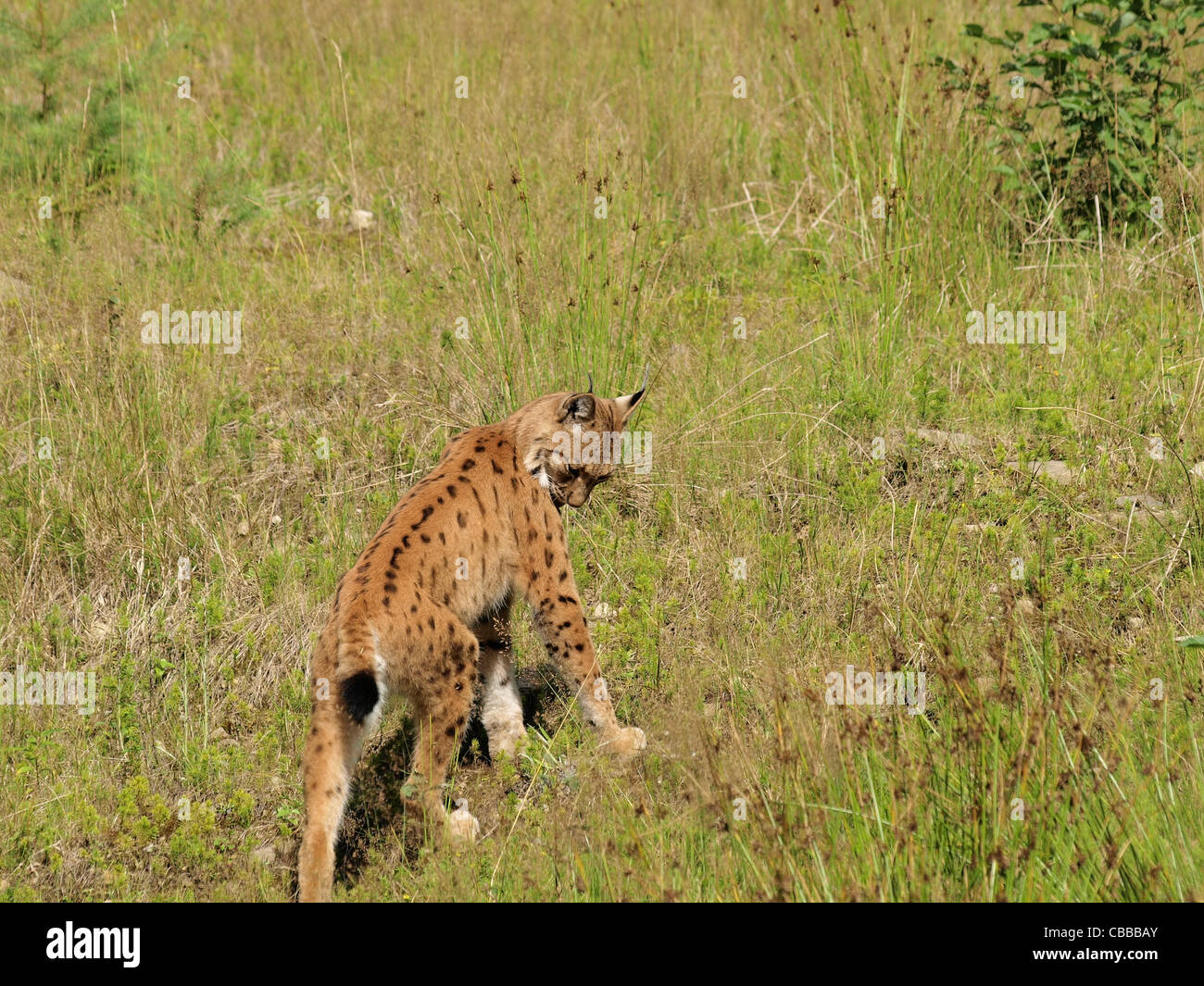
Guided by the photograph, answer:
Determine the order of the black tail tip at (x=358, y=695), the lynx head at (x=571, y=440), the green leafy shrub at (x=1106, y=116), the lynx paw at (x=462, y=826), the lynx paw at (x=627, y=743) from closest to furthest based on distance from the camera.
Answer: the black tail tip at (x=358, y=695), the lynx paw at (x=462, y=826), the lynx paw at (x=627, y=743), the lynx head at (x=571, y=440), the green leafy shrub at (x=1106, y=116)

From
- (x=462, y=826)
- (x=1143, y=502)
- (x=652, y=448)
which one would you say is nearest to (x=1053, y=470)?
(x=1143, y=502)

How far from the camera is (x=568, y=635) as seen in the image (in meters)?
5.46

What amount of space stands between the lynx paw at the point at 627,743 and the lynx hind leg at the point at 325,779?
1.21 metres

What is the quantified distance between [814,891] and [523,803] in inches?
57.2

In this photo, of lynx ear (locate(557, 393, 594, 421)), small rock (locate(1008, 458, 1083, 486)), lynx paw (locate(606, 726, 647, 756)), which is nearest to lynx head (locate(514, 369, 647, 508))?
lynx ear (locate(557, 393, 594, 421))

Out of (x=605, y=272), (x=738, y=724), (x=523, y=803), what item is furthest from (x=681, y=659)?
(x=605, y=272)

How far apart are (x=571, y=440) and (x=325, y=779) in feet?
6.61

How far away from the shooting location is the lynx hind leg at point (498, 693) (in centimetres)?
564

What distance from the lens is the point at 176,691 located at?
5664 mm

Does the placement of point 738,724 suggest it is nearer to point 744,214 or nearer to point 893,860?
point 893,860

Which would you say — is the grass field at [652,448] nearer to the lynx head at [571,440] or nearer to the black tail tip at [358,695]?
the lynx head at [571,440]

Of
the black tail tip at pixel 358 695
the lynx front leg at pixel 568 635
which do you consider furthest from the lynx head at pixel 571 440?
the black tail tip at pixel 358 695

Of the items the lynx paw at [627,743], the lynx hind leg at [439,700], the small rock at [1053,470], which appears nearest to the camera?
the lynx hind leg at [439,700]

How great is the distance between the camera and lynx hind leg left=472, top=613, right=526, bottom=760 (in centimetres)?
564
